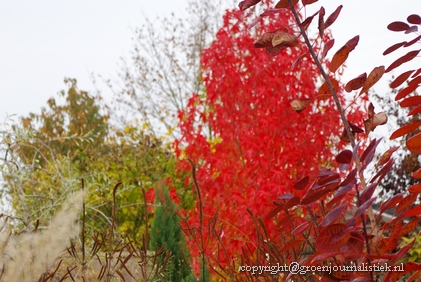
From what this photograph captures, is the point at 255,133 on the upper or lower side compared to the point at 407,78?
upper

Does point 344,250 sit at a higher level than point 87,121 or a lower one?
lower

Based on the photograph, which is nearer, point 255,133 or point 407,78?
point 407,78

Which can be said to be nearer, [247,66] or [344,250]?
[344,250]

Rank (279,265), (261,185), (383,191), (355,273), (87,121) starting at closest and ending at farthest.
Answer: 1. (355,273)
2. (279,265)
3. (261,185)
4. (383,191)
5. (87,121)

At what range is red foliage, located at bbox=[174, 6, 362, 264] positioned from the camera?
5836 mm

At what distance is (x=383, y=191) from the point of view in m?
13.5

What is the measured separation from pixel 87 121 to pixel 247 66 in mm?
12700

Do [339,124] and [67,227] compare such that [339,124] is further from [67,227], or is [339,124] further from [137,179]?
[137,179]

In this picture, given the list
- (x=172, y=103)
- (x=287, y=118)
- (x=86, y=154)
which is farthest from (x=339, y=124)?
(x=172, y=103)

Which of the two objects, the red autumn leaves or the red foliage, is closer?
the red autumn leaves

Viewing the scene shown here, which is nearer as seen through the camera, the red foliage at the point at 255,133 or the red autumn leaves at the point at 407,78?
the red autumn leaves at the point at 407,78

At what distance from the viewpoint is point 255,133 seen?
243 inches

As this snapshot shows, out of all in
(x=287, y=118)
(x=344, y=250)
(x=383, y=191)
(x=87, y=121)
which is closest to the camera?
(x=344, y=250)

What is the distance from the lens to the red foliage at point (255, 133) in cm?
584
